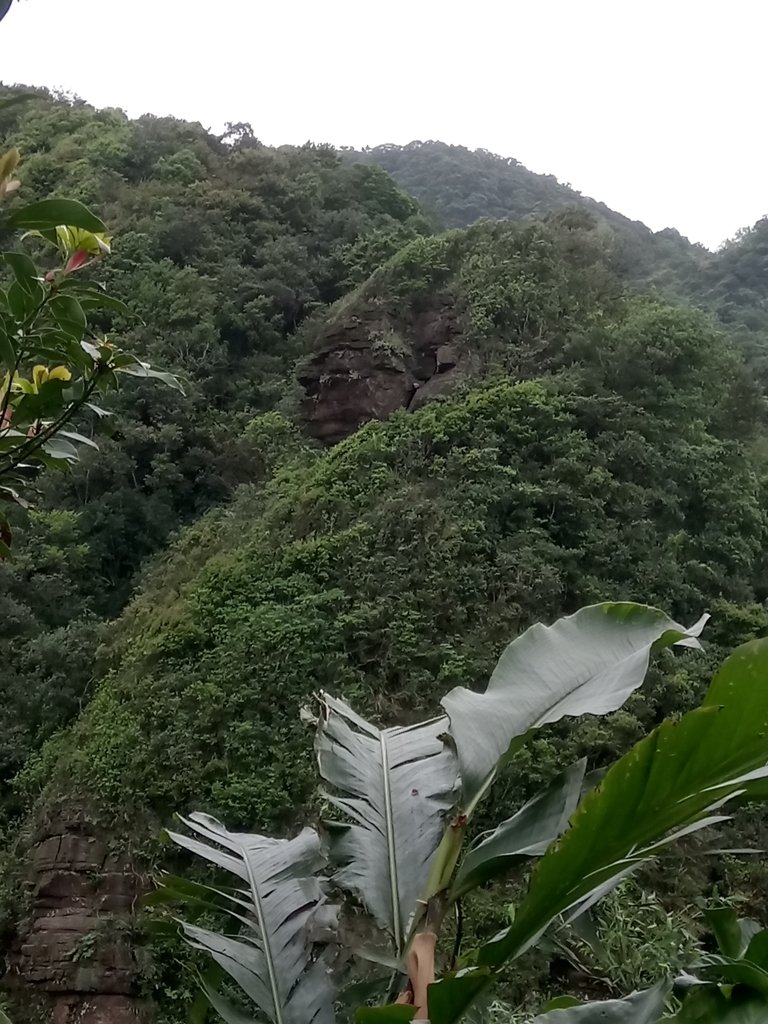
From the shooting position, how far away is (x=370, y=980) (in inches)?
33.0

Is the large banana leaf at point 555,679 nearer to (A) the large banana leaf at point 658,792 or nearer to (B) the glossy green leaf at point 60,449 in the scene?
(A) the large banana leaf at point 658,792

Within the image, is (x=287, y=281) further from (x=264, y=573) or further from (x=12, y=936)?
(x=12, y=936)

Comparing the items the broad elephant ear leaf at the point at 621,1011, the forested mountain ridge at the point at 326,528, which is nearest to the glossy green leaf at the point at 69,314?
the broad elephant ear leaf at the point at 621,1011

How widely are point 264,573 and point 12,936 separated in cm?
262

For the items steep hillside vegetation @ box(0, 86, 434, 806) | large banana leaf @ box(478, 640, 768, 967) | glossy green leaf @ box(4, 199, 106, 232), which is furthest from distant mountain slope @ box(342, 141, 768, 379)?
large banana leaf @ box(478, 640, 768, 967)

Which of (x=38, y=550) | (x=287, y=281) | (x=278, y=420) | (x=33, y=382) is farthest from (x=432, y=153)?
(x=33, y=382)

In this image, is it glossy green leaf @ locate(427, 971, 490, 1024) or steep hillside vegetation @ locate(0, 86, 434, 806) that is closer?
glossy green leaf @ locate(427, 971, 490, 1024)

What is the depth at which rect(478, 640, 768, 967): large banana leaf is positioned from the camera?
1.75 feet

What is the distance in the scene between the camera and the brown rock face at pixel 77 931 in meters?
4.15

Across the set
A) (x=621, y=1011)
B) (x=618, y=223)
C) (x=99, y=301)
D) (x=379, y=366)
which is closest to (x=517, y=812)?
(x=621, y=1011)

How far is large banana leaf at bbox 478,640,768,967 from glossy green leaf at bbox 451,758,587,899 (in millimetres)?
63

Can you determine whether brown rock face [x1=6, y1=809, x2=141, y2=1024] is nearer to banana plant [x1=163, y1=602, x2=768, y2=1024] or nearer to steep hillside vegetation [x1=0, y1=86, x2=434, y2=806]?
steep hillside vegetation [x1=0, y1=86, x2=434, y2=806]

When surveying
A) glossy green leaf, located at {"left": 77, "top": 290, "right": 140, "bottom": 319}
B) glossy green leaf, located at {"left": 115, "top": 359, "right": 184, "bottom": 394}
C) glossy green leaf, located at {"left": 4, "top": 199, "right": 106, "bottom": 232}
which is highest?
glossy green leaf, located at {"left": 4, "top": 199, "right": 106, "bottom": 232}

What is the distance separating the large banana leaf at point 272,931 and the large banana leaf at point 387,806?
10cm
